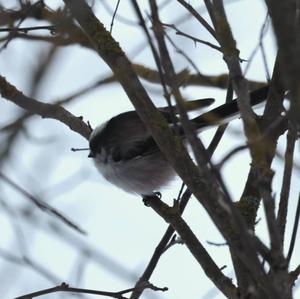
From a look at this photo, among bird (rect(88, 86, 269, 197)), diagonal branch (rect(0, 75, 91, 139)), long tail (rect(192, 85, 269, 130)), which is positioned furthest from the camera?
bird (rect(88, 86, 269, 197))

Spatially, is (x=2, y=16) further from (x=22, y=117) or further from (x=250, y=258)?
(x=250, y=258)

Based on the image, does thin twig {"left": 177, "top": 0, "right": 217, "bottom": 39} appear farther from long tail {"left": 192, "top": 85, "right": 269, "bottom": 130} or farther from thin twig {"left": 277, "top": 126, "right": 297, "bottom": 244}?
long tail {"left": 192, "top": 85, "right": 269, "bottom": 130}

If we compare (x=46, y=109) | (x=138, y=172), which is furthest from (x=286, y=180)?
(x=138, y=172)

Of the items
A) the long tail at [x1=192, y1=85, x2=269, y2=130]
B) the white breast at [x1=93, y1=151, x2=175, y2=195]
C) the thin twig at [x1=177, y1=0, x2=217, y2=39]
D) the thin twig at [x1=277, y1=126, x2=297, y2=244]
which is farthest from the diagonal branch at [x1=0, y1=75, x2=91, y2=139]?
the thin twig at [x1=277, y1=126, x2=297, y2=244]

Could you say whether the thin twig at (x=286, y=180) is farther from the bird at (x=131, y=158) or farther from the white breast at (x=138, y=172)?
the white breast at (x=138, y=172)

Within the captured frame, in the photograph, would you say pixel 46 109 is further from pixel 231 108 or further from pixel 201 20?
pixel 231 108

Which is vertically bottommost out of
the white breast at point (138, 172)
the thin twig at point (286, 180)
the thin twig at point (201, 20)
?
the thin twig at point (286, 180)

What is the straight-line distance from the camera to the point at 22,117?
90.1 inches

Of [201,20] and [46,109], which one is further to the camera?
[46,109]

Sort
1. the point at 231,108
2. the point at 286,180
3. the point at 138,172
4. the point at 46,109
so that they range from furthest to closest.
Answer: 1. the point at 138,172
2. the point at 231,108
3. the point at 46,109
4. the point at 286,180

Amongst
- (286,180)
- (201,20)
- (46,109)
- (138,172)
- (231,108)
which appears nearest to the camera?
(286,180)

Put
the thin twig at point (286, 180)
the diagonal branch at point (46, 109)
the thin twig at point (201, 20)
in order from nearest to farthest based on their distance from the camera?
the thin twig at point (286, 180) → the thin twig at point (201, 20) → the diagonal branch at point (46, 109)

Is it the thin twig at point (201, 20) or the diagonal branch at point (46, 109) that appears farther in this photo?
the diagonal branch at point (46, 109)

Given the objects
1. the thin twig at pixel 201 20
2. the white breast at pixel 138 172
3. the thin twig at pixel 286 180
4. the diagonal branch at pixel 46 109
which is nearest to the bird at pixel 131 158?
the white breast at pixel 138 172
